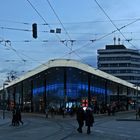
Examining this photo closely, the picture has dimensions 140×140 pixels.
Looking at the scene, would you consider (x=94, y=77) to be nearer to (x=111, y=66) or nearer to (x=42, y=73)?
(x=42, y=73)

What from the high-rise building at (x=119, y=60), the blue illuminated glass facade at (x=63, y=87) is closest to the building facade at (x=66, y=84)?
the blue illuminated glass facade at (x=63, y=87)

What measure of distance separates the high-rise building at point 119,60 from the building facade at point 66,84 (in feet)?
192

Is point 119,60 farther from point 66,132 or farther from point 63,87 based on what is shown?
point 66,132

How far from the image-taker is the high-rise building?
162875 millimetres

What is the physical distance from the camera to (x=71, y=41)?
4641 centimetres

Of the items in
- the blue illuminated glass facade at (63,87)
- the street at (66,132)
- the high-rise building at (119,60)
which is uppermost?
the high-rise building at (119,60)

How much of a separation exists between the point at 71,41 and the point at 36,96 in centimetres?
5395

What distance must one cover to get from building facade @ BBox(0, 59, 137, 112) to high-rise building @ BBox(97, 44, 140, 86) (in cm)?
5857

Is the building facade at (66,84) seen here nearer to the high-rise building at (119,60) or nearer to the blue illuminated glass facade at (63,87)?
the blue illuminated glass facade at (63,87)

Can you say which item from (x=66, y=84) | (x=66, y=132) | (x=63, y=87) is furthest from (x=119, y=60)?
(x=66, y=132)

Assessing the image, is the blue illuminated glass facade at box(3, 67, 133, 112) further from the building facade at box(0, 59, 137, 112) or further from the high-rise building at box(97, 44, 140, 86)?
the high-rise building at box(97, 44, 140, 86)

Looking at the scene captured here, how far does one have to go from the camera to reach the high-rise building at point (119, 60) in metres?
163

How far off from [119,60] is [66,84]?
82122 mm

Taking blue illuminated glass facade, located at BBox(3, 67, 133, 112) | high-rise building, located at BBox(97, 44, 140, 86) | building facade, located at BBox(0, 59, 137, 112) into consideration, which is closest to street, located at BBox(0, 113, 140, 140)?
building facade, located at BBox(0, 59, 137, 112)
